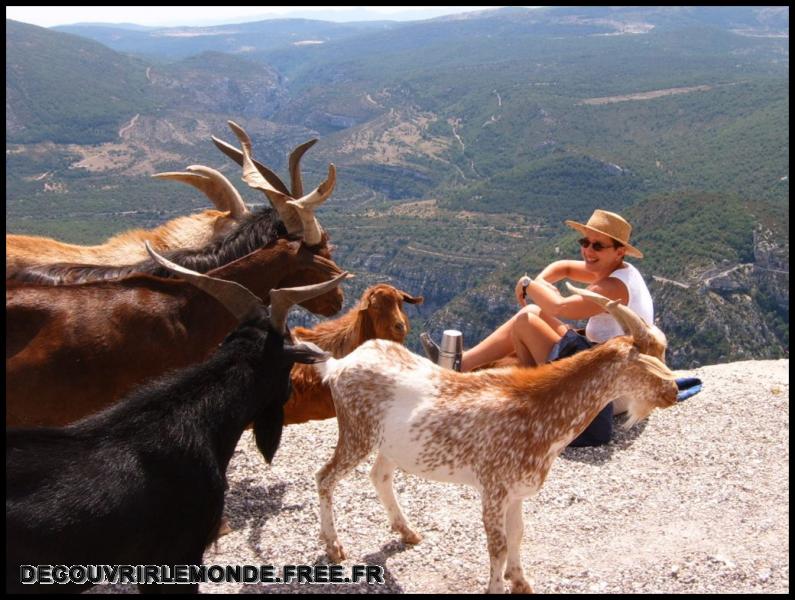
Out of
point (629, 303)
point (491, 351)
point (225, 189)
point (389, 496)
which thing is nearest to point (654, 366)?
point (629, 303)

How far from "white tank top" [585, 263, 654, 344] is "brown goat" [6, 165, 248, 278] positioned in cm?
347

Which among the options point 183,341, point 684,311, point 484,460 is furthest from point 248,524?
point 684,311

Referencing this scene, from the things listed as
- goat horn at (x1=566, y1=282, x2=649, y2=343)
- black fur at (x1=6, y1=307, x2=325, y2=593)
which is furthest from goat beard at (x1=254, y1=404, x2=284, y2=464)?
goat horn at (x1=566, y1=282, x2=649, y2=343)

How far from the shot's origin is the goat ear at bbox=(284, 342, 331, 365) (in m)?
5.16

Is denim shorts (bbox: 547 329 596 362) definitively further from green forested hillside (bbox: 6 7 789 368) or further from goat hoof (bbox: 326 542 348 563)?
green forested hillside (bbox: 6 7 789 368)

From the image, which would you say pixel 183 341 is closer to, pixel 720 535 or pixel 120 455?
pixel 120 455

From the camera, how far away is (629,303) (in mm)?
7199

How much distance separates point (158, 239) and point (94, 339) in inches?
73.9

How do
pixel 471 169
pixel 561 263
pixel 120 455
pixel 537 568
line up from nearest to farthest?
pixel 120 455 → pixel 537 568 → pixel 561 263 → pixel 471 169

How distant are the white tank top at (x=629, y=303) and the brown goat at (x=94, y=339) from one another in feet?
11.2

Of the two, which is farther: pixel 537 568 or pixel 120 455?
pixel 537 568

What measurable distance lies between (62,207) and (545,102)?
120 m

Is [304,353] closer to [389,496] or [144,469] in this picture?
[144,469]

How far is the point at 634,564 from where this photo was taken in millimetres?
5922
